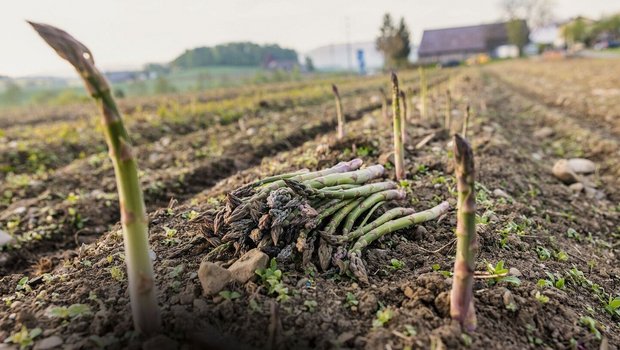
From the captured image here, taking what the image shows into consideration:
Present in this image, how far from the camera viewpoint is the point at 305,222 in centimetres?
287

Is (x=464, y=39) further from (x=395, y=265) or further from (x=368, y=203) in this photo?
(x=395, y=265)

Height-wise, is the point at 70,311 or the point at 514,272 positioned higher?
the point at 70,311

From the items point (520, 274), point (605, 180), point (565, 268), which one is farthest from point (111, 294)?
point (605, 180)

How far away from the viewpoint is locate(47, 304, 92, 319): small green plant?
2.46 metres

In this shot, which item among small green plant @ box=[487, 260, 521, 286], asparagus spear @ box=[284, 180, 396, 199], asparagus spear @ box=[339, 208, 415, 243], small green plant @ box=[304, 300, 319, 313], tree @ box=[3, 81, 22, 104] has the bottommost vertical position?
small green plant @ box=[487, 260, 521, 286]

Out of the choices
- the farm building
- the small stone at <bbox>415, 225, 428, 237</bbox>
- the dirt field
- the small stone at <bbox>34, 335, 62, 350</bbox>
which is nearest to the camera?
the small stone at <bbox>34, 335, 62, 350</bbox>

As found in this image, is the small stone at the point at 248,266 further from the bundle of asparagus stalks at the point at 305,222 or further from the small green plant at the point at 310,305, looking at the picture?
the small green plant at the point at 310,305

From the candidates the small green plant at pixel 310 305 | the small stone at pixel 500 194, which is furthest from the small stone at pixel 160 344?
the small stone at pixel 500 194

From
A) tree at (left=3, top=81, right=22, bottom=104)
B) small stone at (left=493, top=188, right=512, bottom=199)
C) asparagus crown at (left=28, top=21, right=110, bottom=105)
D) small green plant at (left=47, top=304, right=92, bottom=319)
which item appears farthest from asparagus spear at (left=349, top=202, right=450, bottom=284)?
→ tree at (left=3, top=81, right=22, bottom=104)

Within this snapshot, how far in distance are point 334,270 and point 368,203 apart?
27.5 inches

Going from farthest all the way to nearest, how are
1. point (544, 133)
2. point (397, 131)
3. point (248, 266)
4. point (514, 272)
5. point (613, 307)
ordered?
point (544, 133) → point (397, 131) → point (613, 307) → point (514, 272) → point (248, 266)

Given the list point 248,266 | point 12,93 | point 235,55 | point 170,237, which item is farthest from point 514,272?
point 235,55

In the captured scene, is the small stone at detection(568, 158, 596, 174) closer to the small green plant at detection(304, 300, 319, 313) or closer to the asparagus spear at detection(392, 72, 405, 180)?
the asparagus spear at detection(392, 72, 405, 180)

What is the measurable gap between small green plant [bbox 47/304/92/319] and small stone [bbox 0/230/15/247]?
2800 millimetres
